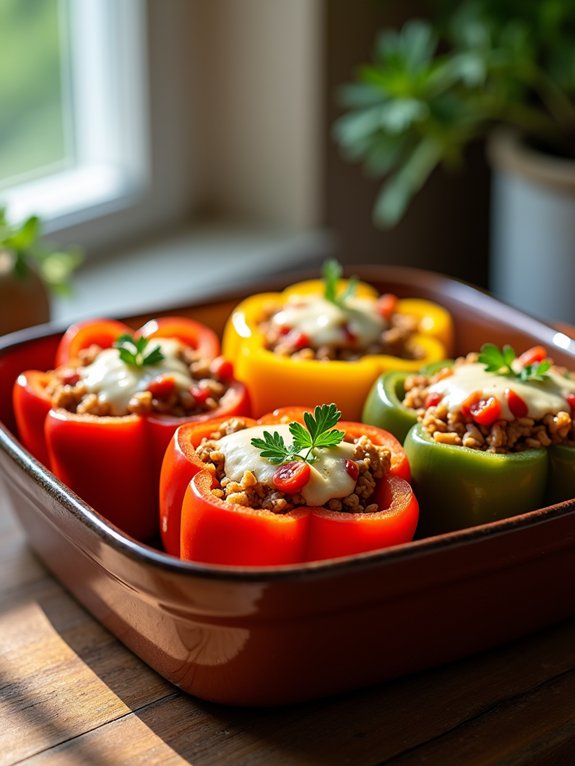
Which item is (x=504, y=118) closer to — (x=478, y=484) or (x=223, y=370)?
(x=223, y=370)

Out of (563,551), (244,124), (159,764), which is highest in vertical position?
(244,124)

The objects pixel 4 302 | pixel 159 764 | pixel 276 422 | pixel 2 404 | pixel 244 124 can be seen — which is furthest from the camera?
pixel 244 124

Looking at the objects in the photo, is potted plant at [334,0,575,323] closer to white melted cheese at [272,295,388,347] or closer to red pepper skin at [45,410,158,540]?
white melted cheese at [272,295,388,347]

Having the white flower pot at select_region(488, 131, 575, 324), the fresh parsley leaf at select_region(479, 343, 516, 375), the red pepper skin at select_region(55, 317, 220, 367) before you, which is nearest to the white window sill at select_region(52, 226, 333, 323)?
the white flower pot at select_region(488, 131, 575, 324)

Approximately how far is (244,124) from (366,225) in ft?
1.02

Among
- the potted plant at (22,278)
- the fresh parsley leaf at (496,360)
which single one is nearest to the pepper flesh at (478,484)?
the fresh parsley leaf at (496,360)

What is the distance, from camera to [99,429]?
118 centimetres

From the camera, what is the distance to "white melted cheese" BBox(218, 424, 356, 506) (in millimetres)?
1046

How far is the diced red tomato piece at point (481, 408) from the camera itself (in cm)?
113

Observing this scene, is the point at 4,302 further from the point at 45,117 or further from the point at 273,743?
the point at 273,743

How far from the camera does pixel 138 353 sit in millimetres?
1257

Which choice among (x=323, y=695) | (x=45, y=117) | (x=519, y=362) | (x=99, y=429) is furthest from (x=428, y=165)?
(x=323, y=695)

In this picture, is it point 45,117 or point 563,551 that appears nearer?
point 563,551

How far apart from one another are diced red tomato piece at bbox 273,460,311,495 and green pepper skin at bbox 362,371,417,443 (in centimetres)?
19
